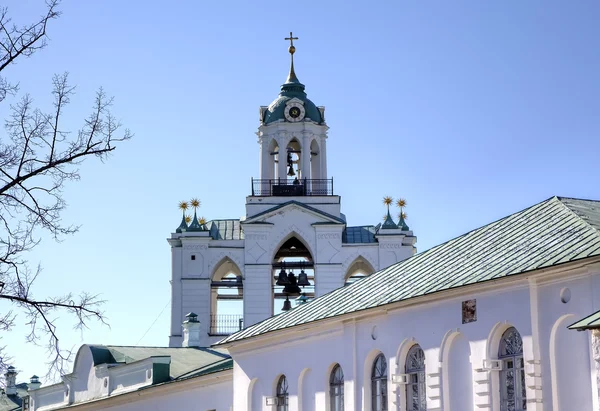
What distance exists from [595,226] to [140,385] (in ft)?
→ 71.1

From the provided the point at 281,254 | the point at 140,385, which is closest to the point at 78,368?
the point at 140,385

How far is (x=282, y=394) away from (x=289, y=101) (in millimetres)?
20417

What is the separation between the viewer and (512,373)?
26.8 m

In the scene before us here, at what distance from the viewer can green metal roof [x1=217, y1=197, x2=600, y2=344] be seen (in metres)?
26.2

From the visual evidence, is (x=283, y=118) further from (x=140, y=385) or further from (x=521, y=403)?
(x=521, y=403)

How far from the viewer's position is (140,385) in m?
44.6

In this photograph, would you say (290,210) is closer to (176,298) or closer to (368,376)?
(176,298)

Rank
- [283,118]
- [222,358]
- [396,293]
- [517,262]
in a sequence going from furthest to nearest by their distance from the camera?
1. [283,118]
2. [222,358]
3. [396,293]
4. [517,262]

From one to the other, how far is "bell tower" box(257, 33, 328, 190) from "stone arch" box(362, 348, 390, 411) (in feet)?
70.6

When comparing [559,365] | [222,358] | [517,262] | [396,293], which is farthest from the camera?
[222,358]

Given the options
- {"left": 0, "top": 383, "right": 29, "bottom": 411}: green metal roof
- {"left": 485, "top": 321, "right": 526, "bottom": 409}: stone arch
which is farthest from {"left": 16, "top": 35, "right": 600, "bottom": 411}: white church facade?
{"left": 0, "top": 383, "right": 29, "bottom": 411}: green metal roof

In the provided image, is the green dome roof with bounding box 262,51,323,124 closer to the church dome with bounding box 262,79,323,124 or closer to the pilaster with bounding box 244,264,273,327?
the church dome with bounding box 262,79,323,124

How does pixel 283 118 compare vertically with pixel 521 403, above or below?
above

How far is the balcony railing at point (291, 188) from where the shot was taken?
5294 cm
